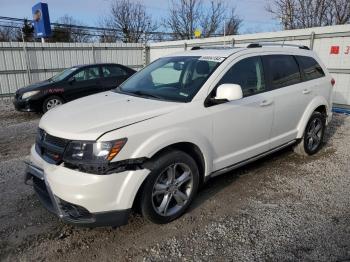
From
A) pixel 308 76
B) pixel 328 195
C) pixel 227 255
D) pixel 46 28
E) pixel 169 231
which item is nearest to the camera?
pixel 227 255

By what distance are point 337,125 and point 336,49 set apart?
8.42 ft

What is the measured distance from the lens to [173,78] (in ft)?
13.3

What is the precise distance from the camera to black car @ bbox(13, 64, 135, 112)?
9195 mm

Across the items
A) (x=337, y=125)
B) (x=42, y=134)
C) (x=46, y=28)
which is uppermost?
(x=46, y=28)

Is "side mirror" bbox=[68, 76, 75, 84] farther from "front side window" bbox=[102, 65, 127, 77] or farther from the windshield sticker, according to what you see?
the windshield sticker

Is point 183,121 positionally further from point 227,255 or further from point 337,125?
point 337,125

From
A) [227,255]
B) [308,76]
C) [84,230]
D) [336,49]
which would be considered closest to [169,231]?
[227,255]

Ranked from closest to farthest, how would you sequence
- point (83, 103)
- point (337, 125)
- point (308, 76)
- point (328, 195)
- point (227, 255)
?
point (227, 255)
point (83, 103)
point (328, 195)
point (308, 76)
point (337, 125)

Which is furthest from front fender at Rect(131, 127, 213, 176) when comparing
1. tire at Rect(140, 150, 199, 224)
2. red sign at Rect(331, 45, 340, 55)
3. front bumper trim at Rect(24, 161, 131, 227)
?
red sign at Rect(331, 45, 340, 55)

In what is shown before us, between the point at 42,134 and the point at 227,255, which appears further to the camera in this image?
the point at 42,134

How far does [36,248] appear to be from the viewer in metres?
3.04

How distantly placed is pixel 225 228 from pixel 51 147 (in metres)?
1.93

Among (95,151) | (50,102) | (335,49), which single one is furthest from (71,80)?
(335,49)

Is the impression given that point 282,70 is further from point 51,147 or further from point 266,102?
point 51,147
